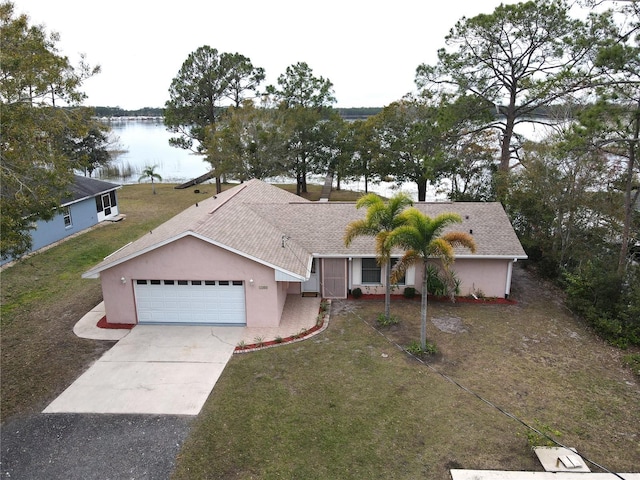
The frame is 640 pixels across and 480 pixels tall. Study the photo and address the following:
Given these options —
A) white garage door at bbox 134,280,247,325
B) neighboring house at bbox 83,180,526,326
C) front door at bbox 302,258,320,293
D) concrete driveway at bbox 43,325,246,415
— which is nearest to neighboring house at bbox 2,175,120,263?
neighboring house at bbox 83,180,526,326

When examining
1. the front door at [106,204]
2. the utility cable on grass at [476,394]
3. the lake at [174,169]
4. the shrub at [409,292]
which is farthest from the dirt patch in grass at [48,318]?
the lake at [174,169]

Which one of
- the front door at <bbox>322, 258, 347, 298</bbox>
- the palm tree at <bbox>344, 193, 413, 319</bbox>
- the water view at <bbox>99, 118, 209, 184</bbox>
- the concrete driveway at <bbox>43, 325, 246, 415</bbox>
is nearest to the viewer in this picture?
the concrete driveway at <bbox>43, 325, 246, 415</bbox>

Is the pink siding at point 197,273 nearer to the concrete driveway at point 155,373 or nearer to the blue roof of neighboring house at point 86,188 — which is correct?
the concrete driveway at point 155,373

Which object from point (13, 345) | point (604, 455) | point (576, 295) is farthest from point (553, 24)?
point (13, 345)

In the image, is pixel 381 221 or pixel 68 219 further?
pixel 68 219

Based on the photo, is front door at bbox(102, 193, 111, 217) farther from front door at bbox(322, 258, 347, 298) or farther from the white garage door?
front door at bbox(322, 258, 347, 298)

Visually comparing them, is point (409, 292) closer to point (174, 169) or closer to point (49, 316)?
point (49, 316)

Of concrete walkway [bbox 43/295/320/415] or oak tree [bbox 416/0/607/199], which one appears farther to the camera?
oak tree [bbox 416/0/607/199]

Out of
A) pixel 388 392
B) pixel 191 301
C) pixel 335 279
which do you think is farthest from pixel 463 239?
pixel 191 301

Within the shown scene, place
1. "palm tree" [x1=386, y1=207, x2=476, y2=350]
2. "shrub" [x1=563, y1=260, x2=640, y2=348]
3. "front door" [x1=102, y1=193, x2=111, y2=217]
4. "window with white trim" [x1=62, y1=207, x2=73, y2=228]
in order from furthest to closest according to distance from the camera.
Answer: "front door" [x1=102, y1=193, x2=111, y2=217]
"window with white trim" [x1=62, y1=207, x2=73, y2=228]
"shrub" [x1=563, y1=260, x2=640, y2=348]
"palm tree" [x1=386, y1=207, x2=476, y2=350]
